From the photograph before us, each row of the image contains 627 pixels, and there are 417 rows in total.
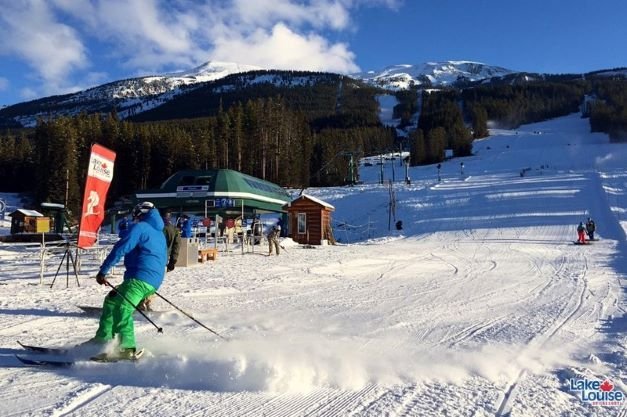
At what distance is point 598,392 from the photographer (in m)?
4.17

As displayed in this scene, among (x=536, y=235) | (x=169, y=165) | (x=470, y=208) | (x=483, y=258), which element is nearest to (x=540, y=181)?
(x=470, y=208)

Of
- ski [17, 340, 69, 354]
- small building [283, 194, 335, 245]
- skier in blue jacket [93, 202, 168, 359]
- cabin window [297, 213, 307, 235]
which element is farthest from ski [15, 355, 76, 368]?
cabin window [297, 213, 307, 235]

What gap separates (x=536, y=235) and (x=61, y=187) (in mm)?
42347

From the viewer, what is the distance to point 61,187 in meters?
48.3

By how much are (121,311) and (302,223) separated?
2225 centimetres

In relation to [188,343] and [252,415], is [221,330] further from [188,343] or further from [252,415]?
[252,415]

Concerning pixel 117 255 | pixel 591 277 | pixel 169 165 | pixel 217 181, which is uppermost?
pixel 169 165

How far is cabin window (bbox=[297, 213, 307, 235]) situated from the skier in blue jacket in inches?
861

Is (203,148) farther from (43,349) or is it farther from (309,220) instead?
(43,349)

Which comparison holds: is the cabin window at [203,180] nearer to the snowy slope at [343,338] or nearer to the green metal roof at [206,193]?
the green metal roof at [206,193]

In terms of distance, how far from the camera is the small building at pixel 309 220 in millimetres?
26688

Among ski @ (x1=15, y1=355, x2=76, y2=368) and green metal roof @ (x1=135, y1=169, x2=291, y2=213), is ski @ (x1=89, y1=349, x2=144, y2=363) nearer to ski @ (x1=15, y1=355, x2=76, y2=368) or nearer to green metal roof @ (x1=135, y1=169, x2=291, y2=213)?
ski @ (x1=15, y1=355, x2=76, y2=368)

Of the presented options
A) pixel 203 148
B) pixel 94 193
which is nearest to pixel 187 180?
pixel 94 193

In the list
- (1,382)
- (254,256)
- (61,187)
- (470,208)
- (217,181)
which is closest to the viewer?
(1,382)
